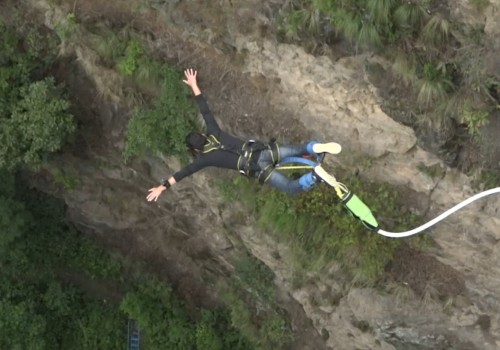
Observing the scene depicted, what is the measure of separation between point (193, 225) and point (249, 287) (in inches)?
75.7

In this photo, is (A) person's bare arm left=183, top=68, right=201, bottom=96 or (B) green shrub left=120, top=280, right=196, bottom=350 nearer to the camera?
(A) person's bare arm left=183, top=68, right=201, bottom=96

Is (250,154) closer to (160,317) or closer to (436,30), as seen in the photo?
(436,30)

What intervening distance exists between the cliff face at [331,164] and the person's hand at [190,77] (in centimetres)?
34

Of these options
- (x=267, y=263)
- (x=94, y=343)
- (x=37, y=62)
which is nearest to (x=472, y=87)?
(x=267, y=263)

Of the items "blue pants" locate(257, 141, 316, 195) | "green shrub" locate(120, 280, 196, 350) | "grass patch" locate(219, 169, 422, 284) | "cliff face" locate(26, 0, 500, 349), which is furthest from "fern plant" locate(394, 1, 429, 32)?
"green shrub" locate(120, 280, 196, 350)

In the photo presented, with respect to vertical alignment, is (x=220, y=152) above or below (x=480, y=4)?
below

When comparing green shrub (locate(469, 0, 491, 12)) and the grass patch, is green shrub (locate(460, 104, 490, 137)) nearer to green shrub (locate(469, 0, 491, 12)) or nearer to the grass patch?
green shrub (locate(469, 0, 491, 12))

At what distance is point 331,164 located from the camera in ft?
30.8

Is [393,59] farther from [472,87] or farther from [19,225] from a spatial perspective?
[19,225]

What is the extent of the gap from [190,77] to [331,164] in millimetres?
2812

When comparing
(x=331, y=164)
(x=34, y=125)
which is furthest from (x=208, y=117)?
(x=34, y=125)

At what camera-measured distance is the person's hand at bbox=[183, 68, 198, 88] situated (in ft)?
30.2

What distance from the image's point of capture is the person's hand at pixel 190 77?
9.21 metres

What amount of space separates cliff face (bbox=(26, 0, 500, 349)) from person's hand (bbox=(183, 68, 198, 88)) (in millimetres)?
343
